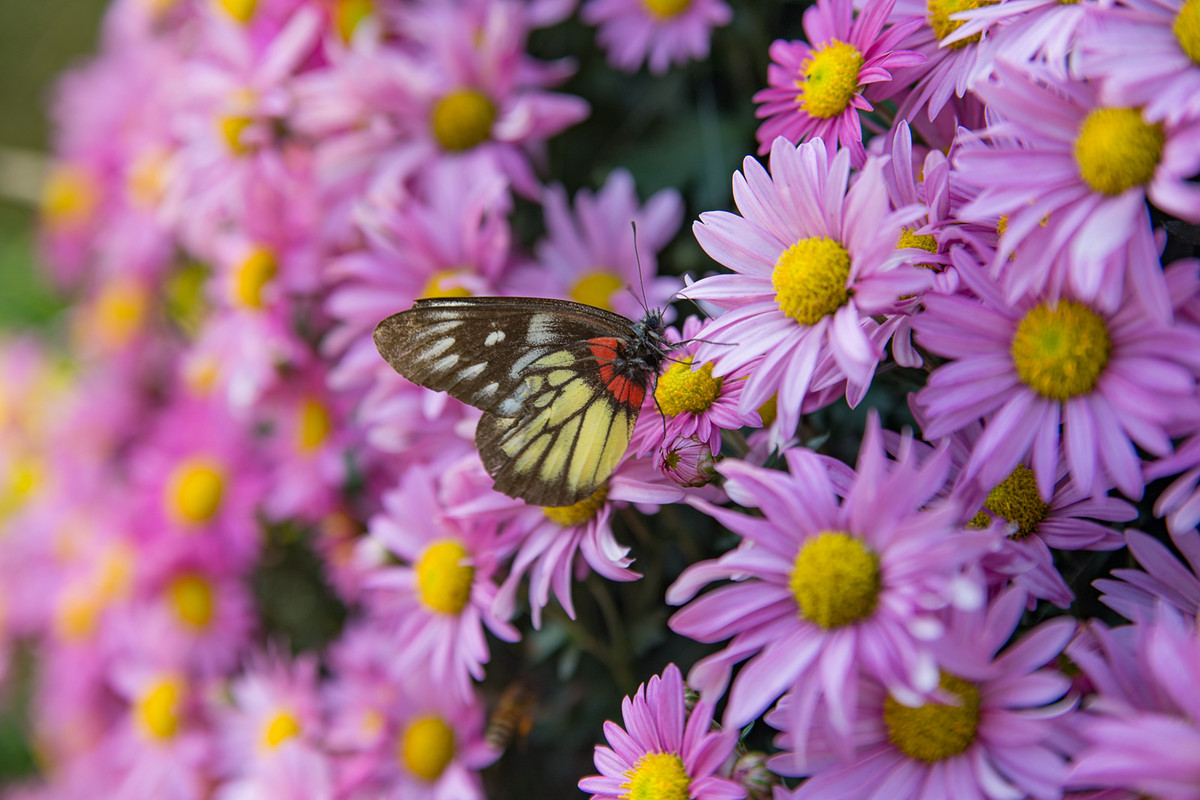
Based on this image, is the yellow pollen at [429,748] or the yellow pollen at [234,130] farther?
the yellow pollen at [234,130]

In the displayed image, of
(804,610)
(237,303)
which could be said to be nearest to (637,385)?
(804,610)

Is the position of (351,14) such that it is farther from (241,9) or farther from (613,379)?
(613,379)

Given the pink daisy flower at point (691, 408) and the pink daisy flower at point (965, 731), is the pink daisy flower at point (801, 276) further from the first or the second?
the pink daisy flower at point (965, 731)

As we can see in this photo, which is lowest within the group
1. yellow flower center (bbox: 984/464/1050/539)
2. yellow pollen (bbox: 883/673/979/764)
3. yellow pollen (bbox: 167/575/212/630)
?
yellow pollen (bbox: 167/575/212/630)

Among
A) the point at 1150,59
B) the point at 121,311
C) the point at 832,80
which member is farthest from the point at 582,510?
the point at 121,311

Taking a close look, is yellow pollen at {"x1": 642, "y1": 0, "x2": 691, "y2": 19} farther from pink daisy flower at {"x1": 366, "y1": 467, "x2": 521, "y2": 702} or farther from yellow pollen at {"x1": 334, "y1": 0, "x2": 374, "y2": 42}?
pink daisy flower at {"x1": 366, "y1": 467, "x2": 521, "y2": 702}

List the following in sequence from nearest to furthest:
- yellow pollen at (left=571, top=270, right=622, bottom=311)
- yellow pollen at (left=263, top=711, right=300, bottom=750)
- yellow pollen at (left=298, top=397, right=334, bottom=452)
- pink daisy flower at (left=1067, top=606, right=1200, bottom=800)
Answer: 1. pink daisy flower at (left=1067, top=606, right=1200, bottom=800)
2. yellow pollen at (left=571, top=270, right=622, bottom=311)
3. yellow pollen at (left=263, top=711, right=300, bottom=750)
4. yellow pollen at (left=298, top=397, right=334, bottom=452)

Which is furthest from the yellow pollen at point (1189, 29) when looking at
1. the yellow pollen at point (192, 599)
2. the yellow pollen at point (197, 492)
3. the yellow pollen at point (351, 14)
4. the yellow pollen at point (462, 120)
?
the yellow pollen at point (192, 599)

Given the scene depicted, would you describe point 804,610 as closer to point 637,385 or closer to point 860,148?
point 637,385

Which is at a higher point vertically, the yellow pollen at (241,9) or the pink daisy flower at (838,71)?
the pink daisy flower at (838,71)

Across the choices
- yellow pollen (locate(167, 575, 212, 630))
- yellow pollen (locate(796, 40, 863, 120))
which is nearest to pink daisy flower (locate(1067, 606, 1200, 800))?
yellow pollen (locate(796, 40, 863, 120))
